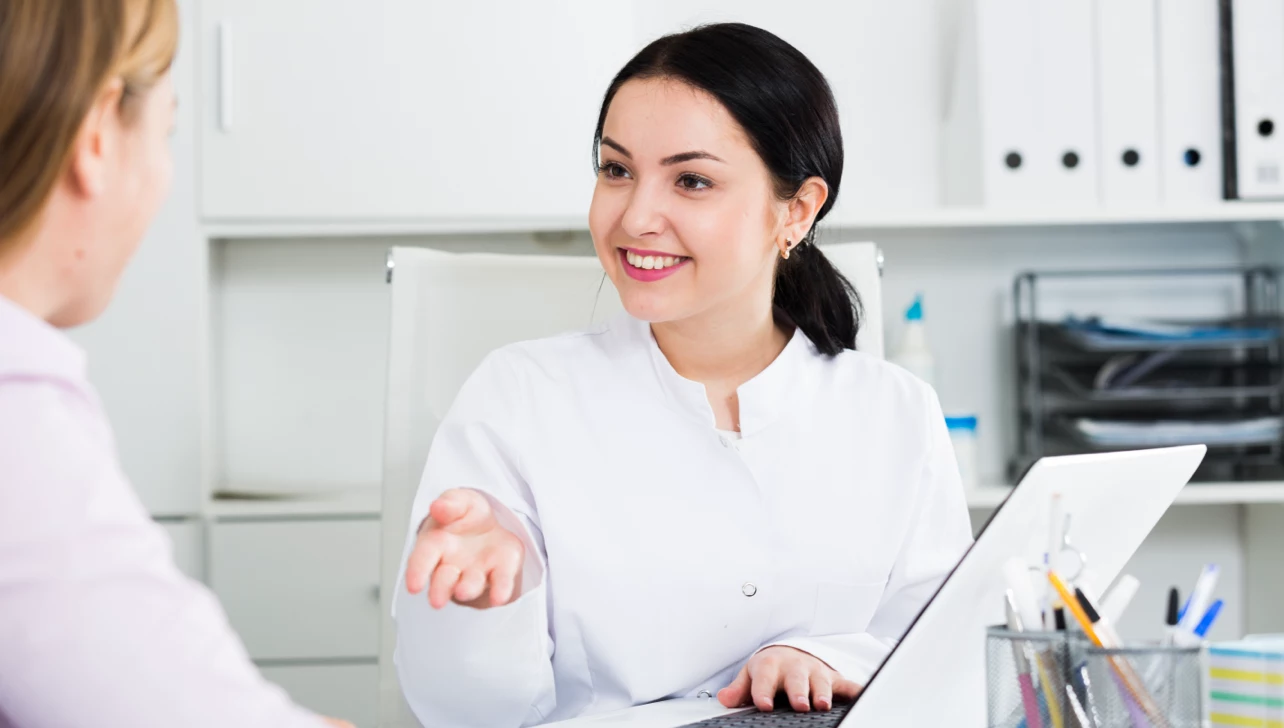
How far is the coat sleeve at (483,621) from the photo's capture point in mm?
980

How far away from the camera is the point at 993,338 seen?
2.05 m

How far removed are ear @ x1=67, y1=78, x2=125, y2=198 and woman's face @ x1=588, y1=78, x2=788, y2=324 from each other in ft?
1.99

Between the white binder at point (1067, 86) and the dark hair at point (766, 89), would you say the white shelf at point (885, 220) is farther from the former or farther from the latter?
the dark hair at point (766, 89)

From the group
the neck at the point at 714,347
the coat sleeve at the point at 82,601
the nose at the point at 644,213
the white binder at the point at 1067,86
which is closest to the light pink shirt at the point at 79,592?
the coat sleeve at the point at 82,601

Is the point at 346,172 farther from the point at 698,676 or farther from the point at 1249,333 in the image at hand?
the point at 1249,333

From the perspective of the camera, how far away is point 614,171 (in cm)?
117

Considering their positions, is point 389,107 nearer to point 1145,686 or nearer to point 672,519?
point 672,519

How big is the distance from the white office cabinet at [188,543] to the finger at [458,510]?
1.08m

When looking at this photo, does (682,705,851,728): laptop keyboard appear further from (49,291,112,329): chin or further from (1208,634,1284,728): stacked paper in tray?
(49,291,112,329): chin

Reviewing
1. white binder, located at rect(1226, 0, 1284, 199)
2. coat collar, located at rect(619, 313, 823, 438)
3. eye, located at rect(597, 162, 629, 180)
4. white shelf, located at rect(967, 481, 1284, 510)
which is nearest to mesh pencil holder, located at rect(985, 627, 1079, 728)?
coat collar, located at rect(619, 313, 823, 438)

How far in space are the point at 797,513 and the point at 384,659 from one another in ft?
1.61

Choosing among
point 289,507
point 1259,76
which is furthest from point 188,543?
point 1259,76

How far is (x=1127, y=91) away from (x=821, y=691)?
4.07 ft

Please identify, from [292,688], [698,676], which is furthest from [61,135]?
[292,688]
